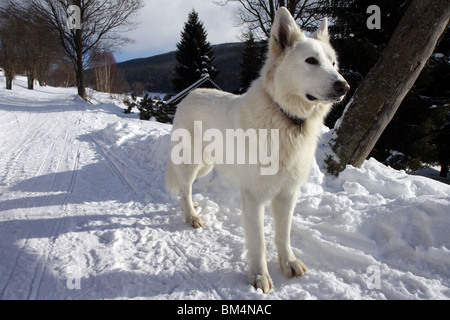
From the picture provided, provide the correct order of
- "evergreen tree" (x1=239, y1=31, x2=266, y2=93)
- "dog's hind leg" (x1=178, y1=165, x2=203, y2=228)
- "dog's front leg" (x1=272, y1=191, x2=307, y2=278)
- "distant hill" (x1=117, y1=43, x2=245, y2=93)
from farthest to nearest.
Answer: "distant hill" (x1=117, y1=43, x2=245, y2=93) → "evergreen tree" (x1=239, y1=31, x2=266, y2=93) → "dog's hind leg" (x1=178, y1=165, x2=203, y2=228) → "dog's front leg" (x1=272, y1=191, x2=307, y2=278)

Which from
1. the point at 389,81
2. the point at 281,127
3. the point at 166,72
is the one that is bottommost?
the point at 281,127

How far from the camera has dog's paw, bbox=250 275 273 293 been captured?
2045mm

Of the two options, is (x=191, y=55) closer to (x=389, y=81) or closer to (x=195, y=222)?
(x=389, y=81)

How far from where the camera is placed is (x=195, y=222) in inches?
119

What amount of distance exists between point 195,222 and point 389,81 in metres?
3.69

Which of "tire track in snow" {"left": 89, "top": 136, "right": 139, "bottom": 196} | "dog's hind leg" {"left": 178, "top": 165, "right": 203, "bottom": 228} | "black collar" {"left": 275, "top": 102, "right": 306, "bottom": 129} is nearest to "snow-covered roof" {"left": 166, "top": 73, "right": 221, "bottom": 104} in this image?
"tire track in snow" {"left": 89, "top": 136, "right": 139, "bottom": 196}

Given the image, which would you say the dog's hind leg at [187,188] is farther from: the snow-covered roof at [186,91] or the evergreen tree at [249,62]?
the evergreen tree at [249,62]

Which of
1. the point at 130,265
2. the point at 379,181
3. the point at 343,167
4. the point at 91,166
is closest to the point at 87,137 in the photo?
the point at 91,166

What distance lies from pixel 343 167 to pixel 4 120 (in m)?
11.6

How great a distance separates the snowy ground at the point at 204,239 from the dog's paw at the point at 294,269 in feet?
0.17

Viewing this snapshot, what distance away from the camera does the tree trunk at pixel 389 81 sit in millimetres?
3875

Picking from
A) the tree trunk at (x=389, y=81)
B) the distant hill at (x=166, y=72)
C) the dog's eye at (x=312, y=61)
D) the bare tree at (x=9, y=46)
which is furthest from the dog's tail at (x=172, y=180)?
the distant hill at (x=166, y=72)

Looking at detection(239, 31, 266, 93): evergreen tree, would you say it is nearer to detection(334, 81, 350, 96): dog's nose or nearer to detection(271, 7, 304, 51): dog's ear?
detection(271, 7, 304, 51): dog's ear

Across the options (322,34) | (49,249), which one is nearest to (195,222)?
(49,249)
